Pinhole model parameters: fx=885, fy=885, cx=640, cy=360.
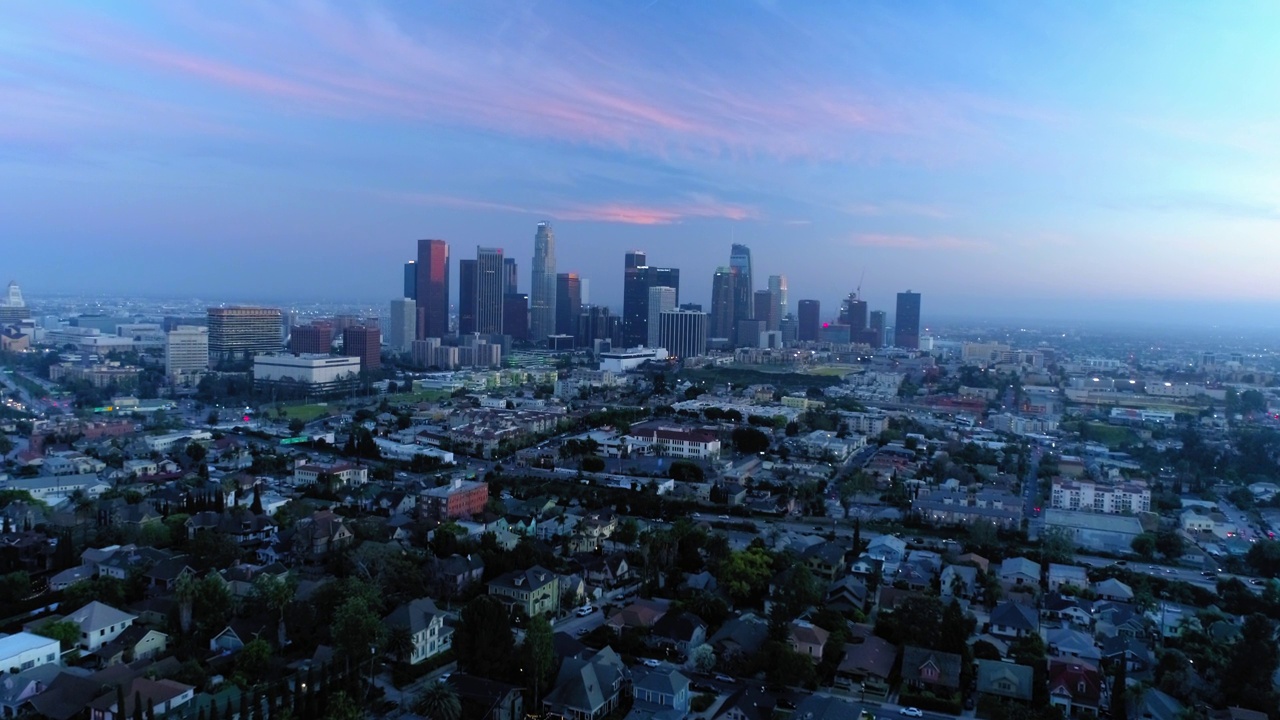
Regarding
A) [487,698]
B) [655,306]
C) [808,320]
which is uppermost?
[655,306]

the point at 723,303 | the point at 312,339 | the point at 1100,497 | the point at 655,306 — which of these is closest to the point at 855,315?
the point at 723,303

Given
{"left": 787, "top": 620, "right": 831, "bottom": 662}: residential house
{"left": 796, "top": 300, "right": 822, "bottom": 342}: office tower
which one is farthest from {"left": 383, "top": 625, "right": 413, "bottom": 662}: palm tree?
{"left": 796, "top": 300, "right": 822, "bottom": 342}: office tower

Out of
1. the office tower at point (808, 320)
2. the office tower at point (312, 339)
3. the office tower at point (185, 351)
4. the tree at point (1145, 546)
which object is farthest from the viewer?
the office tower at point (808, 320)

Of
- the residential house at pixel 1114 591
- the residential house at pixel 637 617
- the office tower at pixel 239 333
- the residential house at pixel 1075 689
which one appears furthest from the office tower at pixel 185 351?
the residential house at pixel 1075 689

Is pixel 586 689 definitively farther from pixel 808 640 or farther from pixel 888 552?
pixel 888 552

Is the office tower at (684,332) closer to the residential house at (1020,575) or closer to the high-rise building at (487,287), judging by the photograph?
the high-rise building at (487,287)

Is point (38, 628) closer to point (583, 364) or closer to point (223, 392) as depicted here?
point (223, 392)

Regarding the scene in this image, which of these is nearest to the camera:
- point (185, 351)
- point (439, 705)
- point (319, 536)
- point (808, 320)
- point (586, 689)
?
point (439, 705)

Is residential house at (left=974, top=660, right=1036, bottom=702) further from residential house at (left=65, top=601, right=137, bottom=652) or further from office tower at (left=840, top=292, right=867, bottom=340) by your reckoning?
office tower at (left=840, top=292, right=867, bottom=340)

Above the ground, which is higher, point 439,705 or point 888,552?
point 439,705
